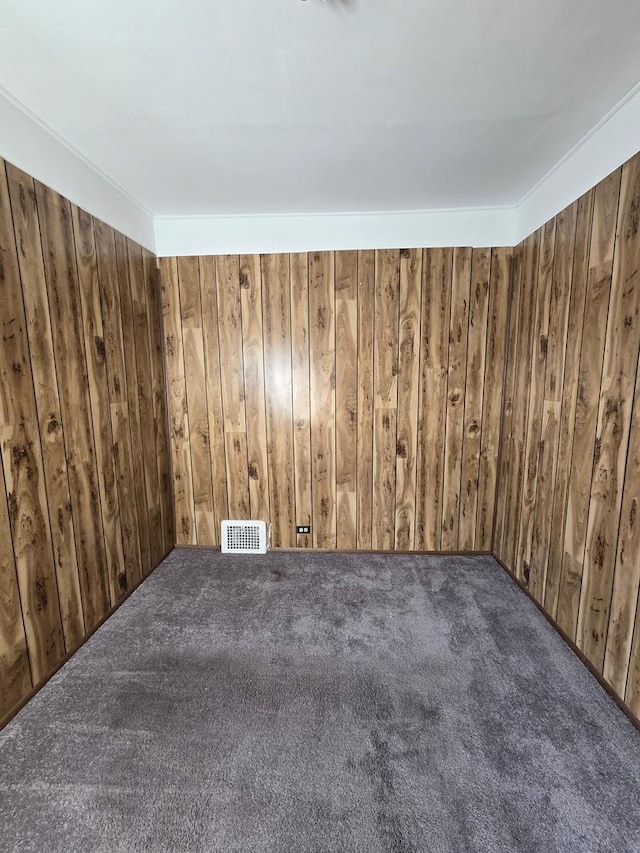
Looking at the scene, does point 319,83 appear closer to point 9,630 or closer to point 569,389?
point 569,389

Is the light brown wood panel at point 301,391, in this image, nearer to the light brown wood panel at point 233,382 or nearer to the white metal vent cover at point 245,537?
the white metal vent cover at point 245,537

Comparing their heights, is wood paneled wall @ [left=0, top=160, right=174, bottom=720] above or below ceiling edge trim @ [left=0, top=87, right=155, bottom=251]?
below

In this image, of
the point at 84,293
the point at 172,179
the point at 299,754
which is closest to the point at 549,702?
the point at 299,754

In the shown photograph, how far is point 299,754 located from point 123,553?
1547 millimetres

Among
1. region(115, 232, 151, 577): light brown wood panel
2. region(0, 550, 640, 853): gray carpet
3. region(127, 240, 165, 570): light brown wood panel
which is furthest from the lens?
region(127, 240, 165, 570): light brown wood panel

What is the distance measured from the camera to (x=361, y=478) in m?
2.79

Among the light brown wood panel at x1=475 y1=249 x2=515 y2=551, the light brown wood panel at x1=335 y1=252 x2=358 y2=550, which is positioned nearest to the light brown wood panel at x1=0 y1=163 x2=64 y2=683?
the light brown wood panel at x1=335 y1=252 x2=358 y2=550

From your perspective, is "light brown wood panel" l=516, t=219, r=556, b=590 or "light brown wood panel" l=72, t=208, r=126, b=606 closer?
"light brown wood panel" l=72, t=208, r=126, b=606

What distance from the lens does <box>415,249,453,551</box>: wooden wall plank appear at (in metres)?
2.58

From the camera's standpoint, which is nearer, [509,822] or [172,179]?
[509,822]

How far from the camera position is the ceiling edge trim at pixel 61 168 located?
1.51 meters

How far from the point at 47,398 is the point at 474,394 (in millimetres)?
2589

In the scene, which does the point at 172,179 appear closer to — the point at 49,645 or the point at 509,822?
the point at 49,645

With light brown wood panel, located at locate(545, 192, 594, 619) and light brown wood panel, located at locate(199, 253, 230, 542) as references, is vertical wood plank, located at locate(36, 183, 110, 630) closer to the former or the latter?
light brown wood panel, located at locate(199, 253, 230, 542)
